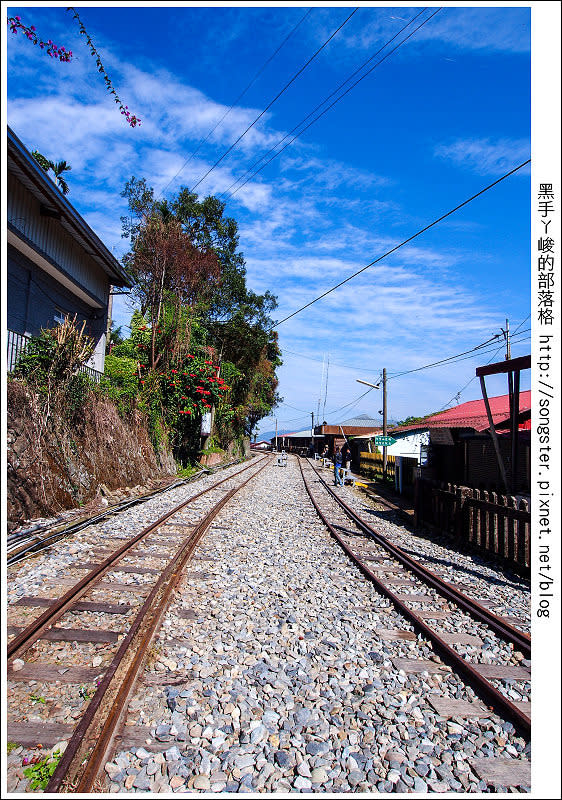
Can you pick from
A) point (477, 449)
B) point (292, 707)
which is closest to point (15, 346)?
point (292, 707)

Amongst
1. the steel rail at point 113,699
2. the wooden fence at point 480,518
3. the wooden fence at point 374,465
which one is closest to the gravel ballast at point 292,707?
the steel rail at point 113,699

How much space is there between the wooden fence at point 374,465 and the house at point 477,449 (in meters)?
6.07

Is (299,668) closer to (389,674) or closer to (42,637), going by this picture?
(389,674)

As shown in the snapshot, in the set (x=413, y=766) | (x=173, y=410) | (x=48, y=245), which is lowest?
(x=413, y=766)

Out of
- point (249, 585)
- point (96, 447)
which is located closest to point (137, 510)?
point (96, 447)

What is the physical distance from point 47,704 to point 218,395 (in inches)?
652

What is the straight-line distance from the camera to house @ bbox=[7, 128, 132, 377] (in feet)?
32.6

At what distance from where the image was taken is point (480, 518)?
8031mm

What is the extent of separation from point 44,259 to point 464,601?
1215 cm

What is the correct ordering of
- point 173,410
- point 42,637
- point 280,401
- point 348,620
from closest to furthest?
point 42,637 < point 348,620 < point 173,410 < point 280,401

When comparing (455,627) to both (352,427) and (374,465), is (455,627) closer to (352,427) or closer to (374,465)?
(374,465)

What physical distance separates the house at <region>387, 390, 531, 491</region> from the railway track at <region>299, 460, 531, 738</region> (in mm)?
5544

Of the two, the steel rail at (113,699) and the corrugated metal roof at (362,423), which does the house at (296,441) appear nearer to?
the corrugated metal roof at (362,423)

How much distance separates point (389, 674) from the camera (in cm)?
369
